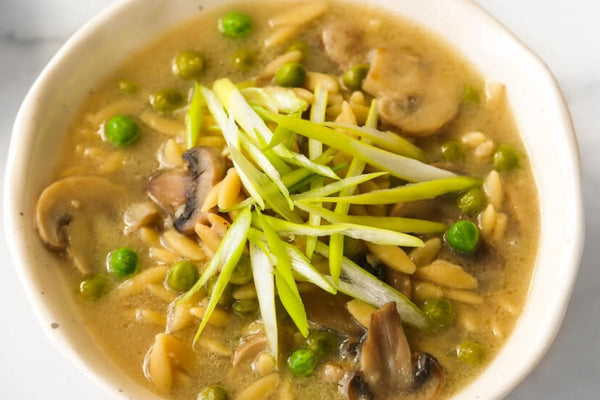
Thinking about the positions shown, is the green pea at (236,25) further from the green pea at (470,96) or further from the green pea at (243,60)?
the green pea at (470,96)

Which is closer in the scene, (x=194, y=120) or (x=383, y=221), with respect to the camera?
(x=383, y=221)

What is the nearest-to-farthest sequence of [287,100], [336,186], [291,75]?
[336,186] → [287,100] → [291,75]

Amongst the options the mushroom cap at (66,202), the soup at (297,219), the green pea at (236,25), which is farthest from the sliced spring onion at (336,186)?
the green pea at (236,25)

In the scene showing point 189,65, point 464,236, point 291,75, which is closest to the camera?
point 464,236

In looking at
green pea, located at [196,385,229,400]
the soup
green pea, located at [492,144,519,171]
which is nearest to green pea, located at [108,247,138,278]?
the soup

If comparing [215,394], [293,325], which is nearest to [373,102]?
[293,325]

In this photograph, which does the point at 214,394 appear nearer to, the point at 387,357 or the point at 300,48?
the point at 387,357

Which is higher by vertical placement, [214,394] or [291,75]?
[291,75]

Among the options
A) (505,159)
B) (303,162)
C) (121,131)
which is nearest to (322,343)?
(303,162)

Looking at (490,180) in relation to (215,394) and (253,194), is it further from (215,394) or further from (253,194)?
(215,394)
